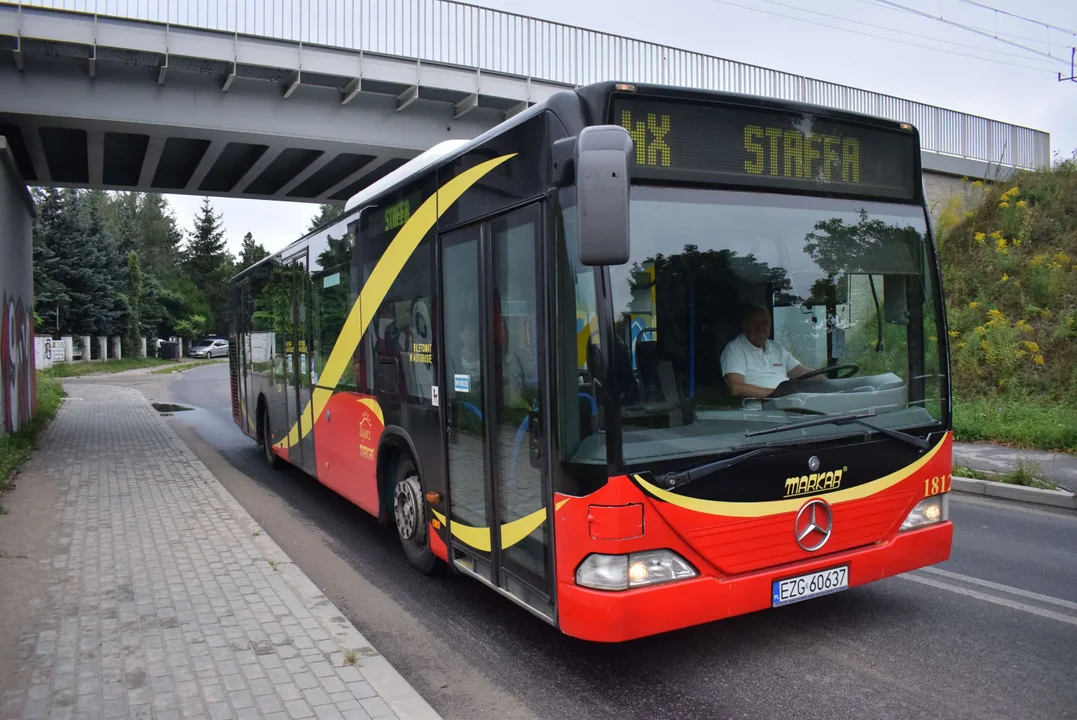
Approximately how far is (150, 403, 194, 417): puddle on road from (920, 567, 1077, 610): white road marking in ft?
63.1

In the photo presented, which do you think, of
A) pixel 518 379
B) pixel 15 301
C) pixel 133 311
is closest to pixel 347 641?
pixel 518 379

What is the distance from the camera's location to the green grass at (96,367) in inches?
1513

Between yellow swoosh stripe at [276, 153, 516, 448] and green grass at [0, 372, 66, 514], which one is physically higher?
yellow swoosh stripe at [276, 153, 516, 448]

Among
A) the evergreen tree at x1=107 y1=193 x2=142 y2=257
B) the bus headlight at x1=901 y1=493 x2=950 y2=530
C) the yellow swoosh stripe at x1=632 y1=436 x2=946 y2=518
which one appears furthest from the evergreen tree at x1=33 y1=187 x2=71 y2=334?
the bus headlight at x1=901 y1=493 x2=950 y2=530

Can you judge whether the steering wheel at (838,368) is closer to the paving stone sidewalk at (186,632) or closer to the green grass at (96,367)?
the paving stone sidewalk at (186,632)

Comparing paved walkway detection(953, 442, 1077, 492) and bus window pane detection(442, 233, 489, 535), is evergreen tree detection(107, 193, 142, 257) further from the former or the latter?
bus window pane detection(442, 233, 489, 535)

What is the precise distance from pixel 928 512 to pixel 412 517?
11.5ft

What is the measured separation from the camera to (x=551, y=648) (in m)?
4.79

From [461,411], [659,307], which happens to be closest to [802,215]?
[659,307]

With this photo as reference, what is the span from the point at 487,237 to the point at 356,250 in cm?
284

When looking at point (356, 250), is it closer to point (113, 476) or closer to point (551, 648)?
point (551, 648)

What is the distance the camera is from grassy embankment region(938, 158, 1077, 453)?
41.3 feet

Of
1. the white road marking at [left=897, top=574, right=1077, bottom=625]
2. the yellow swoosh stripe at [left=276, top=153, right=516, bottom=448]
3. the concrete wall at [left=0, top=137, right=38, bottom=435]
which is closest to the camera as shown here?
the white road marking at [left=897, top=574, right=1077, bottom=625]

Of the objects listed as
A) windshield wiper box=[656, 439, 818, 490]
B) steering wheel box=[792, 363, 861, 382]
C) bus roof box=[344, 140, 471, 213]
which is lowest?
windshield wiper box=[656, 439, 818, 490]
